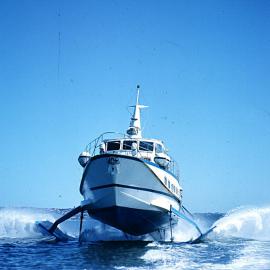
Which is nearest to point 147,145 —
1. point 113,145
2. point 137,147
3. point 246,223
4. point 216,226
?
point 137,147

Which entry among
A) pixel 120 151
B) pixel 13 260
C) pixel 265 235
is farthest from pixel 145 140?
pixel 265 235

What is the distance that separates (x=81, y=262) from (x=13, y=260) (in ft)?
12.0

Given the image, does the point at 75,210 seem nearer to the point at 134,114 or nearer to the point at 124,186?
the point at 124,186

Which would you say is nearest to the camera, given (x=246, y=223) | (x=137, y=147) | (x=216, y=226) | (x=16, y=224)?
(x=137, y=147)

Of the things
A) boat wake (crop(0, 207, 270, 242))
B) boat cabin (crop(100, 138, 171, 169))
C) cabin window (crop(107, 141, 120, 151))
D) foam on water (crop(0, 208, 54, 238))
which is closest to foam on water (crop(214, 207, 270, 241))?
boat wake (crop(0, 207, 270, 242))

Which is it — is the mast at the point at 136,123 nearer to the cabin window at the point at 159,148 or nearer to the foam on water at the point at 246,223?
the cabin window at the point at 159,148

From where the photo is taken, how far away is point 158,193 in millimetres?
21469

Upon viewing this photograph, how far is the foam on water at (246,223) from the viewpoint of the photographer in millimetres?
36750

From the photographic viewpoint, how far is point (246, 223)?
39.8 meters

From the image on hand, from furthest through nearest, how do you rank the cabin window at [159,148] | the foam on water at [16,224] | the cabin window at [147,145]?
1. the foam on water at [16,224]
2. the cabin window at [159,148]
3. the cabin window at [147,145]

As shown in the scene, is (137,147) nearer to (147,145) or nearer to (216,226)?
(147,145)

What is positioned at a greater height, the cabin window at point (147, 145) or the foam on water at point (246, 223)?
the cabin window at point (147, 145)

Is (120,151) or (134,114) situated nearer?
(120,151)

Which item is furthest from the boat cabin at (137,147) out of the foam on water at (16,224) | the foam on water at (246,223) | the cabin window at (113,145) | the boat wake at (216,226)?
the foam on water at (246,223)
